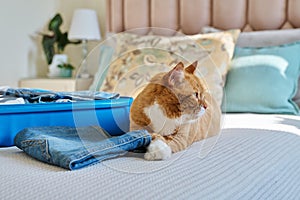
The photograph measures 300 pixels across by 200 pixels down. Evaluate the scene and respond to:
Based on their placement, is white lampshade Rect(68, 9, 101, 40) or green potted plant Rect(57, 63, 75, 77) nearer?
white lampshade Rect(68, 9, 101, 40)

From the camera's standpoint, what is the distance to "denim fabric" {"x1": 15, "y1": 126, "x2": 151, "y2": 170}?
846mm

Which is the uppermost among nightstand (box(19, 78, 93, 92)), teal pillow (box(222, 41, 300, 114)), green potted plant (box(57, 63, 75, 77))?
teal pillow (box(222, 41, 300, 114))

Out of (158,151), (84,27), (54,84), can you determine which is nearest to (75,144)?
(158,151)

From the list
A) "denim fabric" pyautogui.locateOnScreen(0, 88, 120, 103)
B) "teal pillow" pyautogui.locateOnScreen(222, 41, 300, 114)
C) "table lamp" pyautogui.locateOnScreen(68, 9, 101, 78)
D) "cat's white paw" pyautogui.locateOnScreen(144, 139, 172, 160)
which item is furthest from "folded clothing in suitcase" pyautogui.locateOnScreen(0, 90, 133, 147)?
"table lamp" pyautogui.locateOnScreen(68, 9, 101, 78)

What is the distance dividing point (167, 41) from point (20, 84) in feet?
4.97

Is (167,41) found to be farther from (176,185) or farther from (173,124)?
(176,185)

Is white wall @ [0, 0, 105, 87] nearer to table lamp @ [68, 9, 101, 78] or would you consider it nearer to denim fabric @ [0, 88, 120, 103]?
table lamp @ [68, 9, 101, 78]

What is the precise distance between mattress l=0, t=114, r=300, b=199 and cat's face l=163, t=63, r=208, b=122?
11 centimetres

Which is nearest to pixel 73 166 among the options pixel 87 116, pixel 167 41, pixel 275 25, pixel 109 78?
pixel 87 116

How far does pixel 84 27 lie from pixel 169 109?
217cm

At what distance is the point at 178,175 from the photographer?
0.81m

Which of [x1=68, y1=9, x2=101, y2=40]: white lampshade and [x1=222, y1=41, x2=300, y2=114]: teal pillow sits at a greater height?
[x1=68, y1=9, x2=101, y2=40]: white lampshade

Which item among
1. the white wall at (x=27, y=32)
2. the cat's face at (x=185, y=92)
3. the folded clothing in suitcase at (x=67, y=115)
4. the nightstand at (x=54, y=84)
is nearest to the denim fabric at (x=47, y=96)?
the folded clothing in suitcase at (x=67, y=115)

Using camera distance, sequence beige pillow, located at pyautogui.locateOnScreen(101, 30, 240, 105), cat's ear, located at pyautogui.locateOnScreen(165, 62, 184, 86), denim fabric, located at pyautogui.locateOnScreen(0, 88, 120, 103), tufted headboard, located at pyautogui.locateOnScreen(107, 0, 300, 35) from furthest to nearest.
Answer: tufted headboard, located at pyautogui.locateOnScreen(107, 0, 300, 35)
beige pillow, located at pyautogui.locateOnScreen(101, 30, 240, 105)
denim fabric, located at pyautogui.locateOnScreen(0, 88, 120, 103)
cat's ear, located at pyautogui.locateOnScreen(165, 62, 184, 86)
